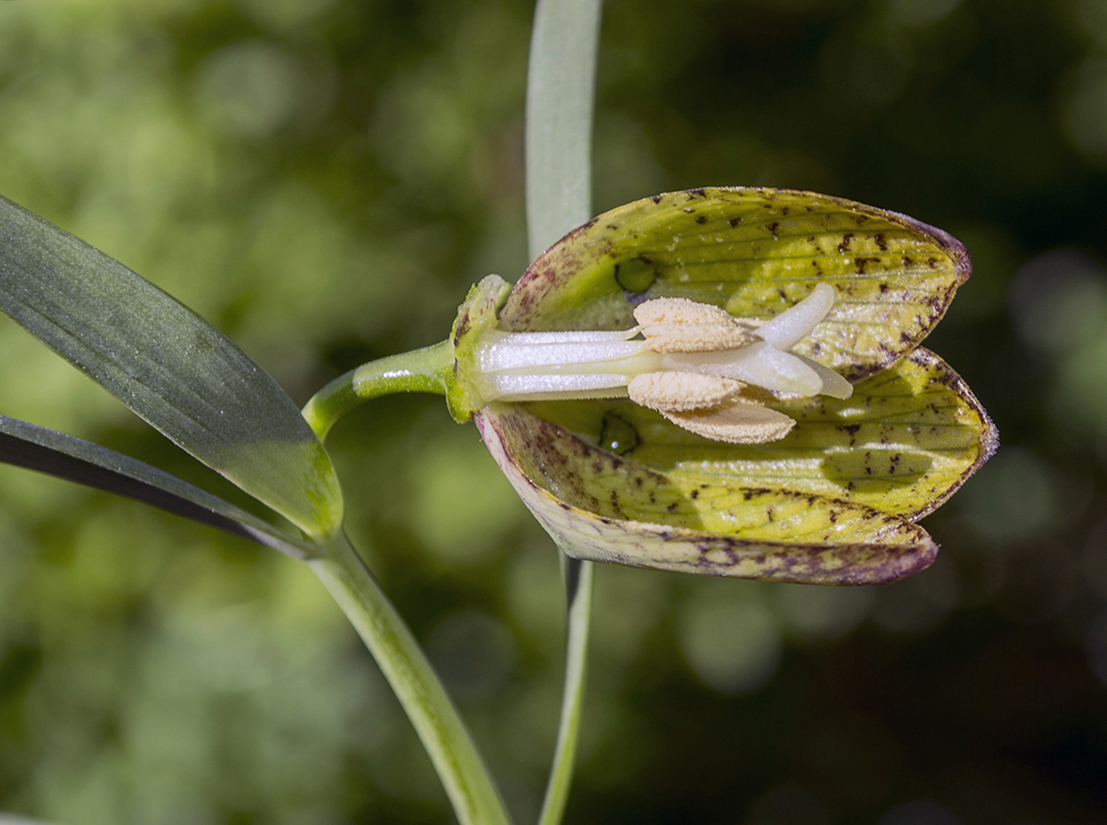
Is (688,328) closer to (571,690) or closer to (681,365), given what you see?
(681,365)

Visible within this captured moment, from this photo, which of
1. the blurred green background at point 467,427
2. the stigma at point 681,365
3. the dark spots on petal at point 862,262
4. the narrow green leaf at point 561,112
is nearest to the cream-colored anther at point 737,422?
the stigma at point 681,365

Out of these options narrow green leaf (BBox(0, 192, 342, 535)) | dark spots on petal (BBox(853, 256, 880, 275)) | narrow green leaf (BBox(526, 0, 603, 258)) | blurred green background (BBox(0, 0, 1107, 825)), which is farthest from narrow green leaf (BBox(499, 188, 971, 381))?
blurred green background (BBox(0, 0, 1107, 825))

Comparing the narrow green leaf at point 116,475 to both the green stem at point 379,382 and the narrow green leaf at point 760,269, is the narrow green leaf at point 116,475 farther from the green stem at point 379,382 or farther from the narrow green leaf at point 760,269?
the narrow green leaf at point 760,269

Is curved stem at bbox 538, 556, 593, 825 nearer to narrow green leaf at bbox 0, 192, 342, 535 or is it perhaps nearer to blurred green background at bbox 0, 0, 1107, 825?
narrow green leaf at bbox 0, 192, 342, 535

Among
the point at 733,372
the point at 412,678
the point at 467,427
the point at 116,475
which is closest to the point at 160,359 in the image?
the point at 116,475

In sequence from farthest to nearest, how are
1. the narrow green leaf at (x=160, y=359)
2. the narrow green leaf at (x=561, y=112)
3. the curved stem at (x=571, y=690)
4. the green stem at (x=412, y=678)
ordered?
the narrow green leaf at (x=561, y=112) < the curved stem at (x=571, y=690) < the green stem at (x=412, y=678) < the narrow green leaf at (x=160, y=359)

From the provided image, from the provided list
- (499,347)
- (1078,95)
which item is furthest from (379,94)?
(1078,95)
